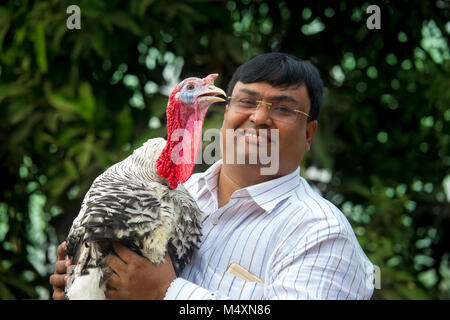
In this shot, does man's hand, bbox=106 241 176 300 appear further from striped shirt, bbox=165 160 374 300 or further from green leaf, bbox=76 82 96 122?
green leaf, bbox=76 82 96 122

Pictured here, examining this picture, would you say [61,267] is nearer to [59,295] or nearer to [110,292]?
[59,295]

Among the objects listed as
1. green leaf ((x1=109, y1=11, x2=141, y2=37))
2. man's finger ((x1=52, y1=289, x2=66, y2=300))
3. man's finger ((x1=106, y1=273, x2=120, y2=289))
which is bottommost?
man's finger ((x1=52, y1=289, x2=66, y2=300))

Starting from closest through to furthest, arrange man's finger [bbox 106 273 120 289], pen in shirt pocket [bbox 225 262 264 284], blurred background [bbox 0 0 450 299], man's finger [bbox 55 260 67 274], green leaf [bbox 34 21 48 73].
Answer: man's finger [bbox 106 273 120 289] < pen in shirt pocket [bbox 225 262 264 284] < man's finger [bbox 55 260 67 274] < green leaf [bbox 34 21 48 73] < blurred background [bbox 0 0 450 299]

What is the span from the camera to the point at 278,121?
1836mm

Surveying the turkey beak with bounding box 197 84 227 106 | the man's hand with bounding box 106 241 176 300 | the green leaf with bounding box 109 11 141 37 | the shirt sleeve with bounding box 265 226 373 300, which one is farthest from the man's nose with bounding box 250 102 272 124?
the green leaf with bounding box 109 11 141 37

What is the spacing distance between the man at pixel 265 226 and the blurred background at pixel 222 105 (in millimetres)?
1492

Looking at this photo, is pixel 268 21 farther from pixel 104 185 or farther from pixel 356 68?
pixel 104 185

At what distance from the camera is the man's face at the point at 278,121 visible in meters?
1.83

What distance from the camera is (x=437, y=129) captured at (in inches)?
159

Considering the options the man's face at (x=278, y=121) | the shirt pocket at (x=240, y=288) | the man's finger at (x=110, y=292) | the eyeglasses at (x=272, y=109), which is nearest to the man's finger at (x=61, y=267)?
the man's finger at (x=110, y=292)

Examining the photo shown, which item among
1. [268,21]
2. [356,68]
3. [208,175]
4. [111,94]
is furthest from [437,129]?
[208,175]

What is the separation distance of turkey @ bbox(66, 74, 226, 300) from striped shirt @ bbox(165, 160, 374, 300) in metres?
0.09

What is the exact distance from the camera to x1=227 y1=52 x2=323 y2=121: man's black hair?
183 centimetres

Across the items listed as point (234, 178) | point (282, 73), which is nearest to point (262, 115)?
point (282, 73)
